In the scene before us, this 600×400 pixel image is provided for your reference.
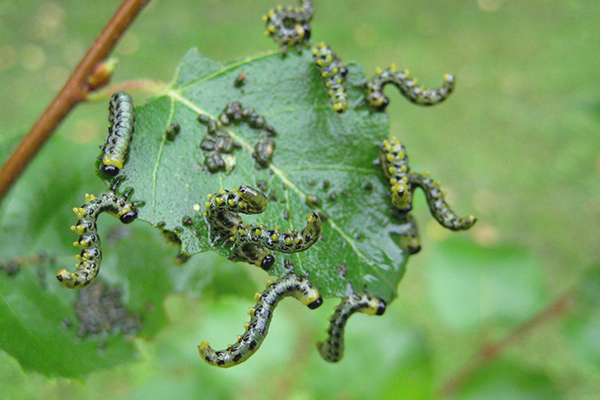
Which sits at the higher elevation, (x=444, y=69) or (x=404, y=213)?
(x=444, y=69)

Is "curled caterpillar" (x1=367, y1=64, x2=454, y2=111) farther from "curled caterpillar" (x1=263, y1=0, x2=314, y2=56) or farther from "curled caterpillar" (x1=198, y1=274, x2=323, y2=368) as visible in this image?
"curled caterpillar" (x1=198, y1=274, x2=323, y2=368)

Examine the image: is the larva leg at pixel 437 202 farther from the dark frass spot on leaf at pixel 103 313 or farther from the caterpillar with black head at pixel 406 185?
the dark frass spot on leaf at pixel 103 313

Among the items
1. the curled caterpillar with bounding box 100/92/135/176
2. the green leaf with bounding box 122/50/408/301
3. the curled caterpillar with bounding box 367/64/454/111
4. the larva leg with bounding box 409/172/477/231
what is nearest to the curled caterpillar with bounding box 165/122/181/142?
the green leaf with bounding box 122/50/408/301

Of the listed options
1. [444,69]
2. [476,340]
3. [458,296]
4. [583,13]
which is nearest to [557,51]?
[583,13]

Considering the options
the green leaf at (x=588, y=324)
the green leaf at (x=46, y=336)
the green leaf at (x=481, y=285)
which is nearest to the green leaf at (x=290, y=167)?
the green leaf at (x=46, y=336)

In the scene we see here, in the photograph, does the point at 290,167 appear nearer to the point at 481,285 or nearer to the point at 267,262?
the point at 267,262

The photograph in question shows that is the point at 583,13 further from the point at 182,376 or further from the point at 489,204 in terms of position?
the point at 182,376

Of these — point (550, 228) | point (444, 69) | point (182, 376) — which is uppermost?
point (444, 69)
